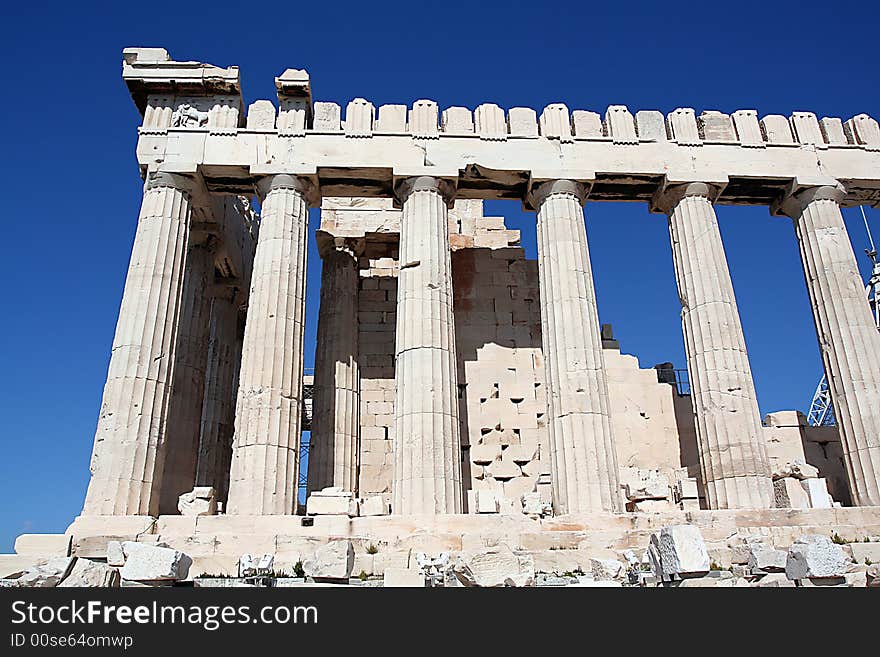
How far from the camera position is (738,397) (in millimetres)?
18859

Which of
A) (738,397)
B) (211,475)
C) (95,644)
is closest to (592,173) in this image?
(738,397)

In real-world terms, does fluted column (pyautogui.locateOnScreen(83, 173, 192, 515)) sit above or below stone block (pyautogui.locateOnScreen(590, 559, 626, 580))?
above

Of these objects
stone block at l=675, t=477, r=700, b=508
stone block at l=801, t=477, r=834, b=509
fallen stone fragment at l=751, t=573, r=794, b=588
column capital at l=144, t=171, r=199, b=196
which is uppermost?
column capital at l=144, t=171, r=199, b=196

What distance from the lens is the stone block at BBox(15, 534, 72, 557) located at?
49.6ft

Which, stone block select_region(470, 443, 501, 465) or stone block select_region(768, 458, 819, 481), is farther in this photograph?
stone block select_region(470, 443, 501, 465)

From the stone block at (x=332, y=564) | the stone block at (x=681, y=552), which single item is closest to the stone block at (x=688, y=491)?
the stone block at (x=681, y=552)

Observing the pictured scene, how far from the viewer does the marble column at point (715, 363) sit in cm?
1808

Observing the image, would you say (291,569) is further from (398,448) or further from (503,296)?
(503,296)

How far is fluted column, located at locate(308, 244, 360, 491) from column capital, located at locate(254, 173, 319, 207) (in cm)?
386

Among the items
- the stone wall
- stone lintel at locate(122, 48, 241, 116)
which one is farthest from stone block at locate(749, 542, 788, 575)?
stone lintel at locate(122, 48, 241, 116)

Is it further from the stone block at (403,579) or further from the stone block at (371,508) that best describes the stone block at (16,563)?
the stone block at (403,579)

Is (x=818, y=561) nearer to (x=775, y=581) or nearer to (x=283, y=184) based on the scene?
(x=775, y=581)

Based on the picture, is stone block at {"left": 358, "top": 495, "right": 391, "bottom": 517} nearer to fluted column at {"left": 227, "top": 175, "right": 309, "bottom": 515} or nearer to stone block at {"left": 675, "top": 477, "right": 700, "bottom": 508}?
fluted column at {"left": 227, "top": 175, "right": 309, "bottom": 515}

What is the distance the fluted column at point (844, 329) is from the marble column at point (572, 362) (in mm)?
6443
